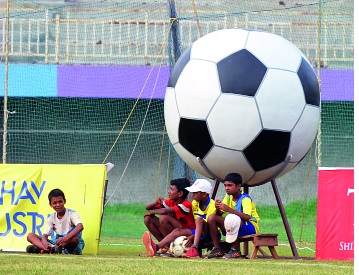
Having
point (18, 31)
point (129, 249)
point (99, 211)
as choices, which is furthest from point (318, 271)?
point (18, 31)

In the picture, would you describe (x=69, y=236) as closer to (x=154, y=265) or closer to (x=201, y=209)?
(x=201, y=209)

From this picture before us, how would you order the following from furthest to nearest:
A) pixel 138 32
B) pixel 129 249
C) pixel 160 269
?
pixel 138 32
pixel 129 249
pixel 160 269

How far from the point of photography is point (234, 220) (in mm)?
9656

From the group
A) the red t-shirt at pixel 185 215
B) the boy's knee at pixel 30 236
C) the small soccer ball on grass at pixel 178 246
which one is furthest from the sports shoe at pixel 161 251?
the boy's knee at pixel 30 236

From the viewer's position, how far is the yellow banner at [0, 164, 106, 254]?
36.4ft

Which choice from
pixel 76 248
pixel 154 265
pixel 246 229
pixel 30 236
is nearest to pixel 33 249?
pixel 30 236

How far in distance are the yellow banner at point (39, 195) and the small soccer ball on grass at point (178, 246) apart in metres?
1.24

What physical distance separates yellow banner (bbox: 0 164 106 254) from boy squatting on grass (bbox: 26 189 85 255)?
1.16 ft

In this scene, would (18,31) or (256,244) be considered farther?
(18,31)

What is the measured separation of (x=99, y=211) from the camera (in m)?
11.0

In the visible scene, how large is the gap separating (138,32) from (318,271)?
13.3m

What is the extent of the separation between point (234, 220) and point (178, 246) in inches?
27.5

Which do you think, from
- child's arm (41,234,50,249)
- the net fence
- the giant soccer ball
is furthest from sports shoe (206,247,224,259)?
the net fence

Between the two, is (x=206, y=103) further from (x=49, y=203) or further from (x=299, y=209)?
(x=299, y=209)
